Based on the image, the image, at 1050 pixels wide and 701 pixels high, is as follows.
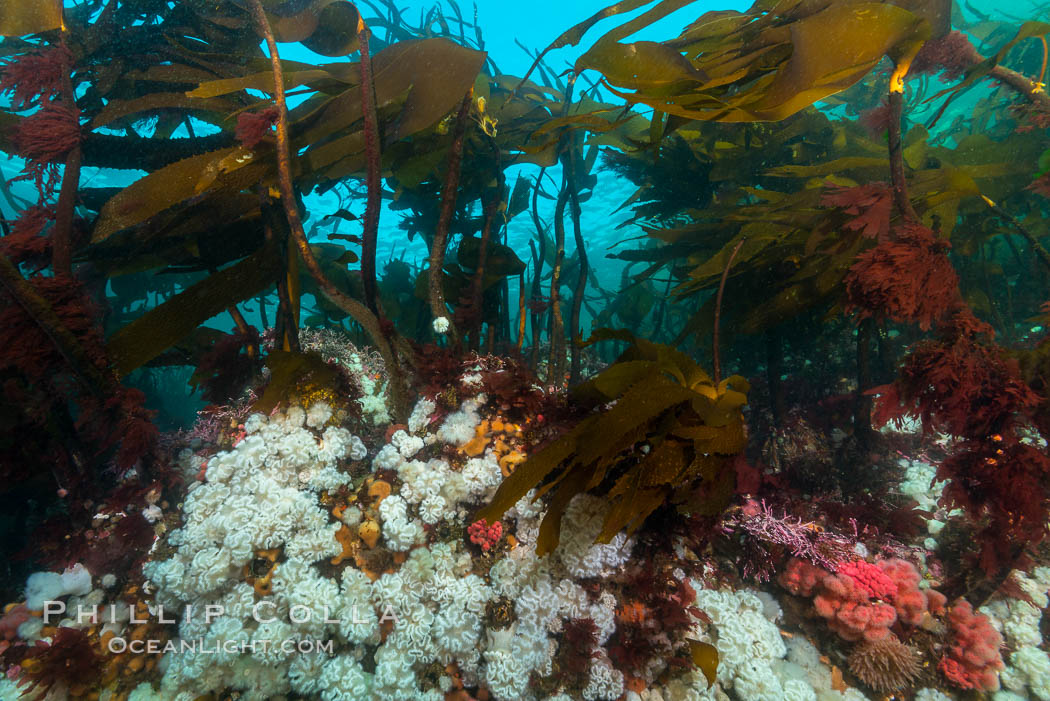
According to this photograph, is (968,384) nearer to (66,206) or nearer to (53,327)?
(53,327)

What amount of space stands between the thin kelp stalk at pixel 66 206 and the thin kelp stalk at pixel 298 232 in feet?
3.78

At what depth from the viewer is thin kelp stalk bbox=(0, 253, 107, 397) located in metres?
1.80

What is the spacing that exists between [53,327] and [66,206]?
824 mm

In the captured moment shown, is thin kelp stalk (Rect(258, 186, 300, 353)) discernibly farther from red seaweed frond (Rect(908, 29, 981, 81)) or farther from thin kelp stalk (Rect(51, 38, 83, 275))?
red seaweed frond (Rect(908, 29, 981, 81))

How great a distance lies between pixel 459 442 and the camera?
220 centimetres

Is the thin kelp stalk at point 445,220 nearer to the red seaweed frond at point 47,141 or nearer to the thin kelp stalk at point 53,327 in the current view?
the thin kelp stalk at point 53,327

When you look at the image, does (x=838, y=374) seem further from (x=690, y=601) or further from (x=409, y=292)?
(x=409, y=292)

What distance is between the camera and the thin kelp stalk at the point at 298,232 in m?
2.14

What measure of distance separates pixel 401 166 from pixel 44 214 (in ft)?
6.87

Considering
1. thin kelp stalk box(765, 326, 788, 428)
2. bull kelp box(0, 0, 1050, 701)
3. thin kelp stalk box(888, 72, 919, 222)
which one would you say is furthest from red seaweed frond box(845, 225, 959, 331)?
thin kelp stalk box(765, 326, 788, 428)

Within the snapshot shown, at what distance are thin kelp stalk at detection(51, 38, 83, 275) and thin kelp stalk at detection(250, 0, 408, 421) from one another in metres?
1.15

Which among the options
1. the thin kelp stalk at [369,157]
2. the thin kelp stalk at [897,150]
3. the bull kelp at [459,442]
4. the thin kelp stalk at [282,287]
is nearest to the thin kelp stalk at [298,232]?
the bull kelp at [459,442]

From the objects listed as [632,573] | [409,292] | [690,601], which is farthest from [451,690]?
[409,292]

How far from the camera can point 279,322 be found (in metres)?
2.63
